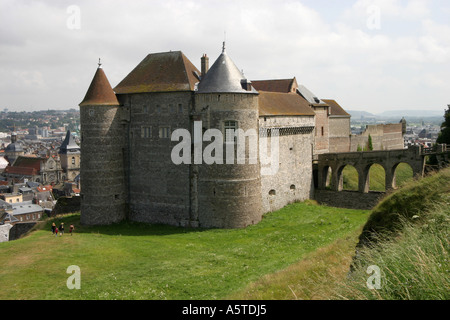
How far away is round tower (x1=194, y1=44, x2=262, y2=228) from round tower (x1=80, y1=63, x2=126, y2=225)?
21.5ft

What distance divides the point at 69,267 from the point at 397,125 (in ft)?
171

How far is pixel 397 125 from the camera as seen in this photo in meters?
61.4

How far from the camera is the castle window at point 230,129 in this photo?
27.7 meters

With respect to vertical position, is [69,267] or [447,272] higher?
[447,272]

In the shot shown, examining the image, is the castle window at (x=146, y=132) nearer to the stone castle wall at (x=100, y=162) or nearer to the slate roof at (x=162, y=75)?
the stone castle wall at (x=100, y=162)

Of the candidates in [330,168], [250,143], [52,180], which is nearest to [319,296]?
[250,143]

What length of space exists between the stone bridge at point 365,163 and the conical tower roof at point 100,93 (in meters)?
18.0

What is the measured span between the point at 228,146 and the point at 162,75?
24.4 ft

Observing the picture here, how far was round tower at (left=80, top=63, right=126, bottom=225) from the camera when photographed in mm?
30422

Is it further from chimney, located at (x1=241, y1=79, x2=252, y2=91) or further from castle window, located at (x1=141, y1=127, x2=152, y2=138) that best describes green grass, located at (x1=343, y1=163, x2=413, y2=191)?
castle window, located at (x1=141, y1=127, x2=152, y2=138)

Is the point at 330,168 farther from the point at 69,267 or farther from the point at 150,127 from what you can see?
the point at 69,267

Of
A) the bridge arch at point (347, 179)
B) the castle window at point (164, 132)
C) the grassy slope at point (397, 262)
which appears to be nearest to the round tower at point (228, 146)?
the castle window at point (164, 132)

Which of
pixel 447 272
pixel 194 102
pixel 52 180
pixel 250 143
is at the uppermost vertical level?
pixel 194 102

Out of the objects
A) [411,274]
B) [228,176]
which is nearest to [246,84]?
[228,176]
